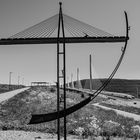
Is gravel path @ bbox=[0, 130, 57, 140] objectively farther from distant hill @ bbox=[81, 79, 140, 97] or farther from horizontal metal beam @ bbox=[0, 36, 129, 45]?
distant hill @ bbox=[81, 79, 140, 97]

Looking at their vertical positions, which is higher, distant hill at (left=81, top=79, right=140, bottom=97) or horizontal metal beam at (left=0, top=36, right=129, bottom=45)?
horizontal metal beam at (left=0, top=36, right=129, bottom=45)

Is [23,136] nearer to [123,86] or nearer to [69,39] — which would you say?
[69,39]

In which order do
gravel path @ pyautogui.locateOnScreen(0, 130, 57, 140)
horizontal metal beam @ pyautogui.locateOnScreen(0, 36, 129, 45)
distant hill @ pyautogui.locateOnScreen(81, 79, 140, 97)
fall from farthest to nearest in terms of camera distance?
1. distant hill @ pyautogui.locateOnScreen(81, 79, 140, 97)
2. gravel path @ pyautogui.locateOnScreen(0, 130, 57, 140)
3. horizontal metal beam @ pyautogui.locateOnScreen(0, 36, 129, 45)

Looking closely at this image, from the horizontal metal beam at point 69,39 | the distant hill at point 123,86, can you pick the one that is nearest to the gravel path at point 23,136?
the horizontal metal beam at point 69,39

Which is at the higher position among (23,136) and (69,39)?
(69,39)

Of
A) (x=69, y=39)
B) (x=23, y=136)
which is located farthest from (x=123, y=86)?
(x=69, y=39)

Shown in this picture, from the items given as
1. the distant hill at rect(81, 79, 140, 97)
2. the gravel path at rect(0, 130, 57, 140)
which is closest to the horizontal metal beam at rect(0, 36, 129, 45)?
the gravel path at rect(0, 130, 57, 140)

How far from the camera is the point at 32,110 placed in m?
21.1

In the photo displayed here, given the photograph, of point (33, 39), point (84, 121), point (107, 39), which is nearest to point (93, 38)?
point (107, 39)

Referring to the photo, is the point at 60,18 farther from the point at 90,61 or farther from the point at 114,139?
the point at 90,61

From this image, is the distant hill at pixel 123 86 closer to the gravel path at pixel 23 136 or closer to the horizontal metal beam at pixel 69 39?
the gravel path at pixel 23 136

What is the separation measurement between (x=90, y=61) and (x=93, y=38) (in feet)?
146

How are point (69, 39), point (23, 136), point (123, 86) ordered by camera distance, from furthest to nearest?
point (123, 86) → point (23, 136) → point (69, 39)

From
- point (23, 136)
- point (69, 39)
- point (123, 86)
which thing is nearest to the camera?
point (69, 39)
